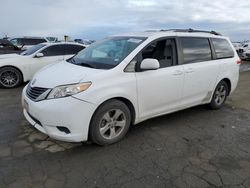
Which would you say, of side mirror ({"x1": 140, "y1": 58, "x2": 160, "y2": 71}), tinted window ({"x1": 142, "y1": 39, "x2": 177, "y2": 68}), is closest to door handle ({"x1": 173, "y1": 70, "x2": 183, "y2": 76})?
tinted window ({"x1": 142, "y1": 39, "x2": 177, "y2": 68})

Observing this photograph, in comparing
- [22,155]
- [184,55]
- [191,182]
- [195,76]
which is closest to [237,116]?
[195,76]

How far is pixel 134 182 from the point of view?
115 inches

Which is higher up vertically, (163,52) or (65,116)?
(163,52)

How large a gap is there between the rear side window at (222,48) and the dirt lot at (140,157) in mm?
1539

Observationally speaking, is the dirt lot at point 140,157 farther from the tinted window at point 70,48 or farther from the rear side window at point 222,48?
the tinted window at point 70,48

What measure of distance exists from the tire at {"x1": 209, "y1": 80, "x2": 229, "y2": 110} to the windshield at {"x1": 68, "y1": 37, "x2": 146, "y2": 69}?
91.7 inches

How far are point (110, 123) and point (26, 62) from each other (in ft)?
17.7

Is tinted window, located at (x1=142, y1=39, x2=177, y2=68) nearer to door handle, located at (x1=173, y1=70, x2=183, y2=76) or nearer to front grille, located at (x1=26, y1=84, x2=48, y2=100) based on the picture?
door handle, located at (x1=173, y1=70, x2=183, y2=76)

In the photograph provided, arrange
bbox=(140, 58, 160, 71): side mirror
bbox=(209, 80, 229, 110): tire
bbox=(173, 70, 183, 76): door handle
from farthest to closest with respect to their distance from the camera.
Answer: bbox=(209, 80, 229, 110): tire < bbox=(173, 70, 183, 76): door handle < bbox=(140, 58, 160, 71): side mirror

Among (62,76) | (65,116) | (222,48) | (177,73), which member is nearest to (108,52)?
(62,76)

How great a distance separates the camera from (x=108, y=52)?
14.3 ft

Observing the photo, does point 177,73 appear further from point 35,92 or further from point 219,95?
point 35,92

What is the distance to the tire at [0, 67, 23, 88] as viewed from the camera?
304 inches

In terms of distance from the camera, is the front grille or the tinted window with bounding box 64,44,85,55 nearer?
the front grille
